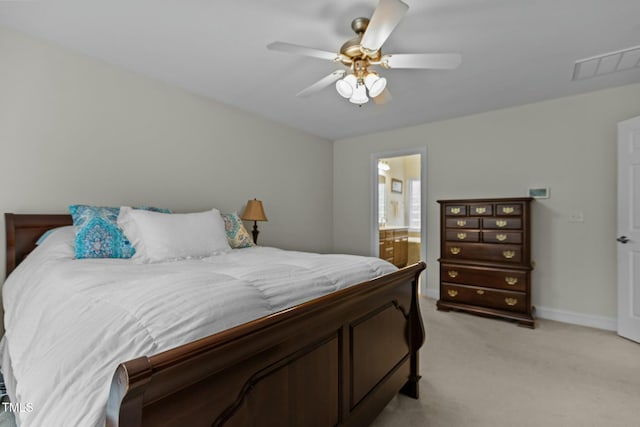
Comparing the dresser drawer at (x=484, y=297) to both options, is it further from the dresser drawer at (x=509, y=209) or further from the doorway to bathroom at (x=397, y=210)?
the doorway to bathroom at (x=397, y=210)

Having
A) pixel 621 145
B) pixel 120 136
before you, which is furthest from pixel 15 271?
pixel 621 145

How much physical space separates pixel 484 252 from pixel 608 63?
1955mm

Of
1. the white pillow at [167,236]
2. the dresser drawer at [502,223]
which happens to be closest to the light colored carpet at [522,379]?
the dresser drawer at [502,223]

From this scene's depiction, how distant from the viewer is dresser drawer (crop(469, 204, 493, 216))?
131 inches

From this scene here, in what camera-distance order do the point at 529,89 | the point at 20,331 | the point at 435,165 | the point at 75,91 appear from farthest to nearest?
the point at 435,165, the point at 529,89, the point at 75,91, the point at 20,331

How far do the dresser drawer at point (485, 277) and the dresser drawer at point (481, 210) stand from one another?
61 cm

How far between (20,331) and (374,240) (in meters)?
4.02

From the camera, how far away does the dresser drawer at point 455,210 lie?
11.5 feet

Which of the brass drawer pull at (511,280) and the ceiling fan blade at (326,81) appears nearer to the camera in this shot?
the ceiling fan blade at (326,81)

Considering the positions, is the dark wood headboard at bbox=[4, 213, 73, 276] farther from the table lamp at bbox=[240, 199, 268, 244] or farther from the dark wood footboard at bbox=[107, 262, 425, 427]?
the dark wood footboard at bbox=[107, 262, 425, 427]

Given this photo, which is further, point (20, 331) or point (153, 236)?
point (153, 236)

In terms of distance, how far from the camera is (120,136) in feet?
8.68

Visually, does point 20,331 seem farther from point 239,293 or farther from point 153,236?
point 239,293

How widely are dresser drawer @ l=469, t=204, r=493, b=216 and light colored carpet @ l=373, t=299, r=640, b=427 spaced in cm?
118
